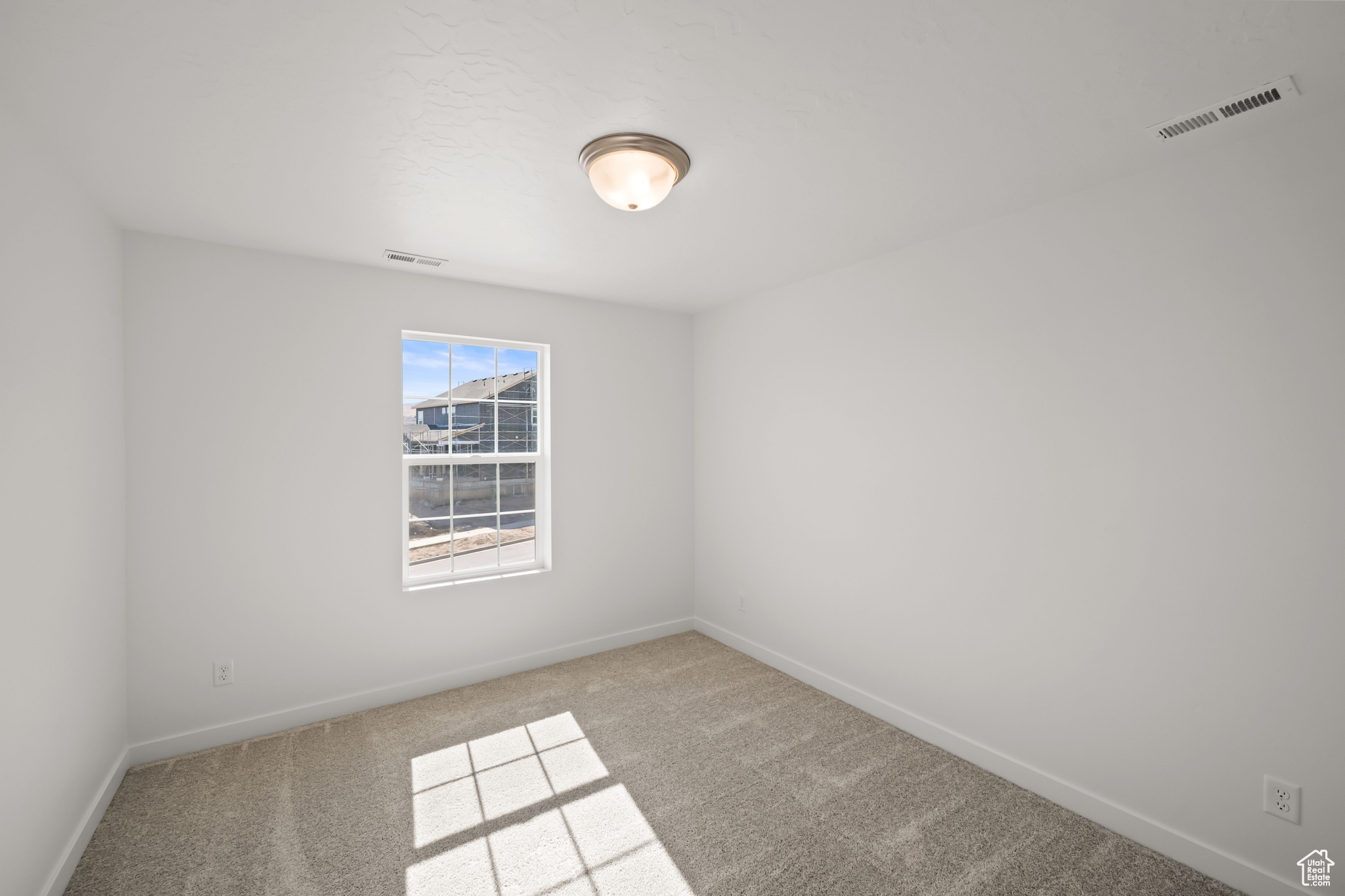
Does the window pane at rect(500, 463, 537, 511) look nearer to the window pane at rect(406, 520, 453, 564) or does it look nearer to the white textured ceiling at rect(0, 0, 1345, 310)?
the window pane at rect(406, 520, 453, 564)

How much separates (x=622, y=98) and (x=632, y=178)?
32 centimetres

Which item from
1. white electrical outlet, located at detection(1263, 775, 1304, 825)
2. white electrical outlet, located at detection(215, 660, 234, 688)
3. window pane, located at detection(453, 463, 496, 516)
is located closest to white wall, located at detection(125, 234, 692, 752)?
white electrical outlet, located at detection(215, 660, 234, 688)

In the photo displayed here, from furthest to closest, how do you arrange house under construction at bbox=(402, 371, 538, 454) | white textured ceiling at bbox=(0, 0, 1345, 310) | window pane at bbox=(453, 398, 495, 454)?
1. window pane at bbox=(453, 398, 495, 454)
2. house under construction at bbox=(402, 371, 538, 454)
3. white textured ceiling at bbox=(0, 0, 1345, 310)

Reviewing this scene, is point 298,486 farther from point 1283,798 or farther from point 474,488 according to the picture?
point 1283,798

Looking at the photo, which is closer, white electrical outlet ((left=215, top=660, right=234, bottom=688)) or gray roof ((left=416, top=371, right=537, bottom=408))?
white electrical outlet ((left=215, top=660, right=234, bottom=688))

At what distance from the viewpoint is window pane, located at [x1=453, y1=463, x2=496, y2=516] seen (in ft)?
12.2

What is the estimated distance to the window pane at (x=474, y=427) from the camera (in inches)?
147

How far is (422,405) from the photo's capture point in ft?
11.8

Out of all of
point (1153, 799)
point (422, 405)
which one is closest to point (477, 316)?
point (422, 405)

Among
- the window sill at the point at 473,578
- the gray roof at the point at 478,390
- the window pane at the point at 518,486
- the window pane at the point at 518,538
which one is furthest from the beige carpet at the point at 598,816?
the gray roof at the point at 478,390

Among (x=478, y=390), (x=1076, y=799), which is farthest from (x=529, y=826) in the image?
(x=478, y=390)

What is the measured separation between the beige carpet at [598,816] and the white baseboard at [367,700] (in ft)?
0.21

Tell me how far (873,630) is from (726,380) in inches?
78.4

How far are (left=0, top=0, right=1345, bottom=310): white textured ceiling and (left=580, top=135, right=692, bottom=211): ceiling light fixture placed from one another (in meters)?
0.06
